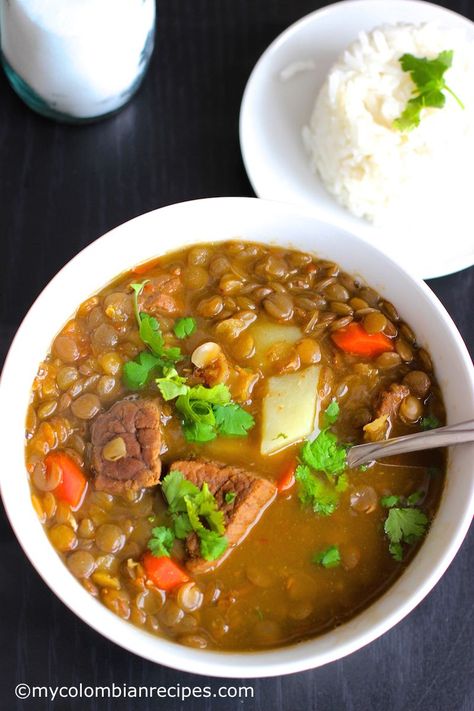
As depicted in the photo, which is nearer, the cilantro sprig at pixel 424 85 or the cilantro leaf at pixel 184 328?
the cilantro leaf at pixel 184 328

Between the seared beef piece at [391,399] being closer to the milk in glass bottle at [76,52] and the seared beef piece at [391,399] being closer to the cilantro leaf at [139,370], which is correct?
the cilantro leaf at [139,370]

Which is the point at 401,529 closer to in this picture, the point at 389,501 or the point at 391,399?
the point at 389,501

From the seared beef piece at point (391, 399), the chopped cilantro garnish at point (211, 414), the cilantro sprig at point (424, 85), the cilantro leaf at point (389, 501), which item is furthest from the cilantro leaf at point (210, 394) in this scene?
the cilantro sprig at point (424, 85)

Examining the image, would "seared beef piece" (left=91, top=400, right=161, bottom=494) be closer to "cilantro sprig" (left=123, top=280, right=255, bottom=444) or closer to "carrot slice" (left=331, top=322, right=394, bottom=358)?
"cilantro sprig" (left=123, top=280, right=255, bottom=444)

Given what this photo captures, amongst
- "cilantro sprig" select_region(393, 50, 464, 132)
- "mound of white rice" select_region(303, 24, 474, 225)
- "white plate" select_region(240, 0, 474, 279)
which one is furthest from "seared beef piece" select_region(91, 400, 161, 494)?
"cilantro sprig" select_region(393, 50, 464, 132)

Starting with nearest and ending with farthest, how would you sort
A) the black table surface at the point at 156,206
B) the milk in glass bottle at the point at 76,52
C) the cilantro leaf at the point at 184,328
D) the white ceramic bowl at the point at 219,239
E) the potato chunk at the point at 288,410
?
the white ceramic bowl at the point at 219,239 → the potato chunk at the point at 288,410 → the cilantro leaf at the point at 184,328 → the black table surface at the point at 156,206 → the milk in glass bottle at the point at 76,52
